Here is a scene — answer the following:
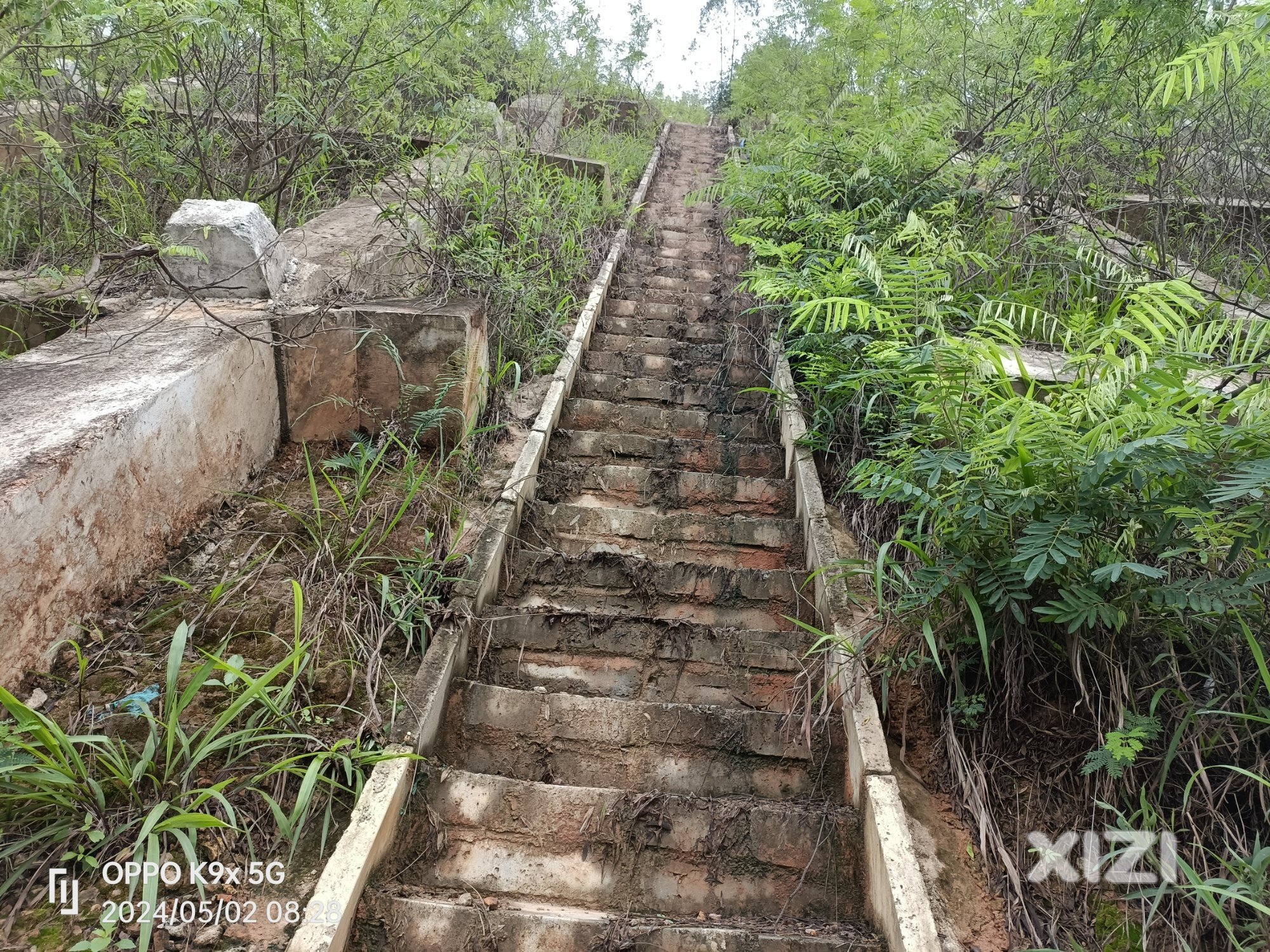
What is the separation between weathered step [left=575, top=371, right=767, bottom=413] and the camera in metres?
5.96

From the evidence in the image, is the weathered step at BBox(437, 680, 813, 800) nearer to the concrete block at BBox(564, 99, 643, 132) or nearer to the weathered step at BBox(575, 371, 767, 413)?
the weathered step at BBox(575, 371, 767, 413)

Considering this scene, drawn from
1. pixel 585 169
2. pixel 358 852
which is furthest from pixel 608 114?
pixel 358 852

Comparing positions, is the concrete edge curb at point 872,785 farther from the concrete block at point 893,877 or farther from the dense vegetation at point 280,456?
the dense vegetation at point 280,456

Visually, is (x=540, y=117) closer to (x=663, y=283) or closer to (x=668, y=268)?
(x=668, y=268)

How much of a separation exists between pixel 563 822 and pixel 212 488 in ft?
7.77

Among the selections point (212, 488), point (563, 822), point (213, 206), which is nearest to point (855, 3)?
point (213, 206)

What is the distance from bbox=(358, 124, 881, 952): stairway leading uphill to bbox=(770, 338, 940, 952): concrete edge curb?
12 cm

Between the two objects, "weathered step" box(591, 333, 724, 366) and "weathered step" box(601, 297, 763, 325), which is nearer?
"weathered step" box(591, 333, 724, 366)

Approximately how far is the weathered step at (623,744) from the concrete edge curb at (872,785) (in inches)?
12.6

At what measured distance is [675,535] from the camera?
455 centimetres

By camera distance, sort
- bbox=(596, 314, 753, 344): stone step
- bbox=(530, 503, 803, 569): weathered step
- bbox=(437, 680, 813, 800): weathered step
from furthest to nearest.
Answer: bbox=(596, 314, 753, 344): stone step
bbox=(530, 503, 803, 569): weathered step
bbox=(437, 680, 813, 800): weathered step

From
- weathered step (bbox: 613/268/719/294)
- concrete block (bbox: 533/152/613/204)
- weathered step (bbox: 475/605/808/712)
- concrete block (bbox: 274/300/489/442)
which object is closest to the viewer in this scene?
weathered step (bbox: 475/605/808/712)

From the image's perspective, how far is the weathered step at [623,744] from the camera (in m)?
3.13

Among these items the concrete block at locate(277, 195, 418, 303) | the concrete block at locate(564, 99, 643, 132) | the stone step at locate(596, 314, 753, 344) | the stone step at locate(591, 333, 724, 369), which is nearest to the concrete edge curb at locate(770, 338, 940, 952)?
the stone step at locate(591, 333, 724, 369)
